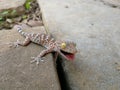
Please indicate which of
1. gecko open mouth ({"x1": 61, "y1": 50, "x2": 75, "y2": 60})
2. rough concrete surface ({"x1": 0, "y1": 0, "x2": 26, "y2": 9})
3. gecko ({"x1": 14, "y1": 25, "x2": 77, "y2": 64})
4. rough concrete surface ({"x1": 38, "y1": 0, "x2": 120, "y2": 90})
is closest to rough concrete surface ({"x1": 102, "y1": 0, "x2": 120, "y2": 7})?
rough concrete surface ({"x1": 38, "y1": 0, "x2": 120, "y2": 90})

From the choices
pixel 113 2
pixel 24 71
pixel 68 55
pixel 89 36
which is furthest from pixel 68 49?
pixel 113 2

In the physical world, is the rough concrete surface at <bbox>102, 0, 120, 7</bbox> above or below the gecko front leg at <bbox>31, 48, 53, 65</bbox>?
below

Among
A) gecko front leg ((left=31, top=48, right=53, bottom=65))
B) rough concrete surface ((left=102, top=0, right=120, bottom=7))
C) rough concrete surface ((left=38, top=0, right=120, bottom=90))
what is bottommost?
rough concrete surface ((left=102, top=0, right=120, bottom=7))

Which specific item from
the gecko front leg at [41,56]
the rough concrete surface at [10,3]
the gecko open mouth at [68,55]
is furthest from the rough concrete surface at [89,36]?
the rough concrete surface at [10,3]

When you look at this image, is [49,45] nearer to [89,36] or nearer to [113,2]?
[89,36]

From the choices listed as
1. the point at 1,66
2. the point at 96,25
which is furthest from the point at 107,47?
the point at 1,66

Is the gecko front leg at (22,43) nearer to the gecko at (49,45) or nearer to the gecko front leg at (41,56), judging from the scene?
the gecko at (49,45)

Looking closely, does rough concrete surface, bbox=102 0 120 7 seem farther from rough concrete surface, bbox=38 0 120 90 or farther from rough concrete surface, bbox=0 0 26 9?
rough concrete surface, bbox=0 0 26 9
